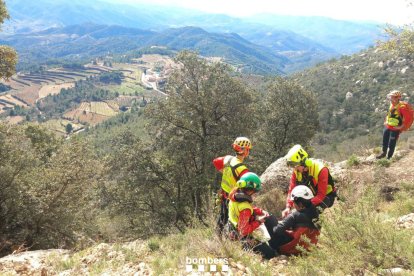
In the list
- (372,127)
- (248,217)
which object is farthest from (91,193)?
(372,127)

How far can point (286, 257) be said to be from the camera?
6422mm

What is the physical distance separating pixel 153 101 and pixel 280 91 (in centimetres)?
1393

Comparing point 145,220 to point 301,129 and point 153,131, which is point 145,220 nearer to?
point 153,131

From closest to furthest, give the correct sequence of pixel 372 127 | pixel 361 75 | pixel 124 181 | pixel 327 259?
pixel 327 259, pixel 124 181, pixel 372 127, pixel 361 75

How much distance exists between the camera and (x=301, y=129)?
27500 millimetres

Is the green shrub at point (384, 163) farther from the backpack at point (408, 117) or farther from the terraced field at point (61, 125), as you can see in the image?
the terraced field at point (61, 125)

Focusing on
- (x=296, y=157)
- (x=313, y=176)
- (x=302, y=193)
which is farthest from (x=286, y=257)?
(x=296, y=157)

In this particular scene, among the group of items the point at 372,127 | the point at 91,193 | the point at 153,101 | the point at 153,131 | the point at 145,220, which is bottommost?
the point at 372,127

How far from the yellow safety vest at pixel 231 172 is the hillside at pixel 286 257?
1.15 metres

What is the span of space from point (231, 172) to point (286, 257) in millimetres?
2164

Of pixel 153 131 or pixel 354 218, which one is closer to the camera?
pixel 354 218

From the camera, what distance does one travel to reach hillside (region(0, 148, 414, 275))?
4418 millimetres

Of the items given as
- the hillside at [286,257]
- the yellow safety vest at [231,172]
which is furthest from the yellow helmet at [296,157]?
the yellow safety vest at [231,172]

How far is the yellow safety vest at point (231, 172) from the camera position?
7441 millimetres
